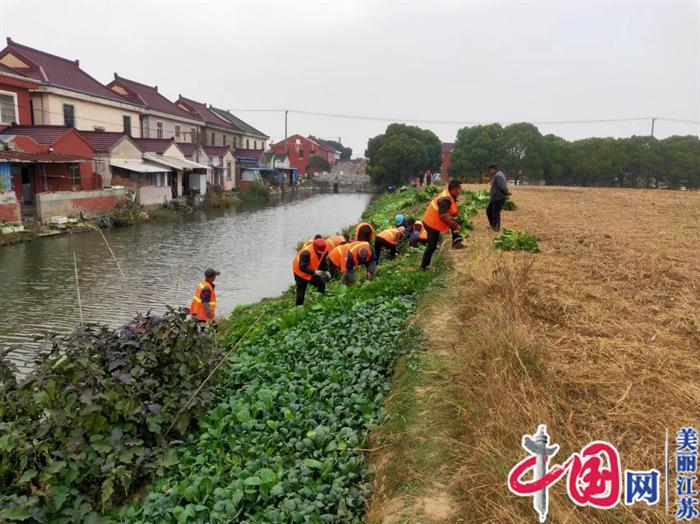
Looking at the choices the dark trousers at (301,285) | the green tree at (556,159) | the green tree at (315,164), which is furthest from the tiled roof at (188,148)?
the green tree at (315,164)

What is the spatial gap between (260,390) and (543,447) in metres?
3.45

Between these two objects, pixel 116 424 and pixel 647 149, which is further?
pixel 647 149

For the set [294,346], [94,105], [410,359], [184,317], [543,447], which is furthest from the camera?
[94,105]

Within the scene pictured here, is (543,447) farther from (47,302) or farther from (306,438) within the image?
(47,302)

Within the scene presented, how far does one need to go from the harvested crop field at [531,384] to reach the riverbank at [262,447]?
0.33m

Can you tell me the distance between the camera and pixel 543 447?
9.02 ft

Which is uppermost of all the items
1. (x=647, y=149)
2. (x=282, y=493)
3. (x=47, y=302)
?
(x=647, y=149)

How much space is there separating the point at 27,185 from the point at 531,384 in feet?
95.3

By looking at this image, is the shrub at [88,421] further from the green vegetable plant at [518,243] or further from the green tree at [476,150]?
the green tree at [476,150]

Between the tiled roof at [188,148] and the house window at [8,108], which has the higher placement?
the house window at [8,108]

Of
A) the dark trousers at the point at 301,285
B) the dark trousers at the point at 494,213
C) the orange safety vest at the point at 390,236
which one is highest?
the dark trousers at the point at 494,213

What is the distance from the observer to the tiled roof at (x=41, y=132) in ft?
87.8

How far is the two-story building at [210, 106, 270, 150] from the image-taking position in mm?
62125

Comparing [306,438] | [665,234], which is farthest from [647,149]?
[306,438]
